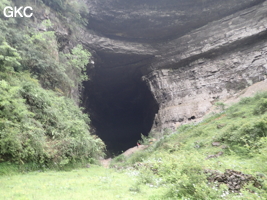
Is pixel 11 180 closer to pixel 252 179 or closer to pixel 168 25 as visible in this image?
pixel 252 179

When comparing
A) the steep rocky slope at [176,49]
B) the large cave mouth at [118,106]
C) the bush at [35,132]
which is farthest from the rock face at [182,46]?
the bush at [35,132]

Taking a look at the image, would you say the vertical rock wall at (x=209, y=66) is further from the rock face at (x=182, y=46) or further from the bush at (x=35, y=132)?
the bush at (x=35, y=132)

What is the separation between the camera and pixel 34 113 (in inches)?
402

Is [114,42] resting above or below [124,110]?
above

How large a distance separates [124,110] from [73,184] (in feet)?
121

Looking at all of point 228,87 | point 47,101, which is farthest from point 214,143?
point 228,87

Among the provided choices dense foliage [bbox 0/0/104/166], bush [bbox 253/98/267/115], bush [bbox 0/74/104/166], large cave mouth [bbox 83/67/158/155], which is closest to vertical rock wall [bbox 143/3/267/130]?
large cave mouth [bbox 83/67/158/155]

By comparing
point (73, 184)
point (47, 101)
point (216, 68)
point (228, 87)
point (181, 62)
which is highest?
point (181, 62)

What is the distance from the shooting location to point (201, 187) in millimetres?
3850

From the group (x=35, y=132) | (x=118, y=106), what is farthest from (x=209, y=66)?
(x=35, y=132)

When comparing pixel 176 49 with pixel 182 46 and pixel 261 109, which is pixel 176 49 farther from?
pixel 261 109

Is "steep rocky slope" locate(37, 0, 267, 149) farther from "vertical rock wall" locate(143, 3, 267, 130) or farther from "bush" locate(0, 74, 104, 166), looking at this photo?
"bush" locate(0, 74, 104, 166)

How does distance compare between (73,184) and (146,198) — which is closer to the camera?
(146,198)

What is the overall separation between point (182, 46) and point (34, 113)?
25.8 metres
